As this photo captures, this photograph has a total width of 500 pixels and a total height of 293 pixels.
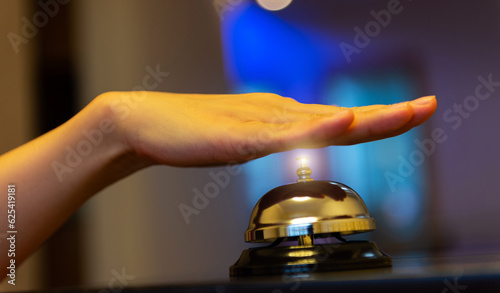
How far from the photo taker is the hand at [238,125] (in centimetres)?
54

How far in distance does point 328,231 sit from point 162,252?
1293 mm

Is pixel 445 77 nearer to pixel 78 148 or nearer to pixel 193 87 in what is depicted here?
pixel 193 87

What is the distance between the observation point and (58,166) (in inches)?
27.3

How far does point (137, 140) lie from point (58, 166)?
0.43 feet

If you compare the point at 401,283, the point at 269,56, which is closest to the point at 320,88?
the point at 269,56

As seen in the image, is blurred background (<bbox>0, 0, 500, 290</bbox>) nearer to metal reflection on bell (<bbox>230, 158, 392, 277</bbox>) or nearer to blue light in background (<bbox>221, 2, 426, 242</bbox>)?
blue light in background (<bbox>221, 2, 426, 242</bbox>)

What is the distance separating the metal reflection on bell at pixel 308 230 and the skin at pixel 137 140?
7 centimetres

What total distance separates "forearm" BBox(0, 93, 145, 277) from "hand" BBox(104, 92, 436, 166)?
0.03 meters

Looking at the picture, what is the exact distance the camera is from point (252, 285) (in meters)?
0.41

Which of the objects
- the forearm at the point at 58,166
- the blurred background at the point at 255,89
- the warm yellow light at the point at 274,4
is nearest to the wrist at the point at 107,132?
the forearm at the point at 58,166

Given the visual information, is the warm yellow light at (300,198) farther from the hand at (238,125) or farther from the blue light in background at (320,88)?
the blue light in background at (320,88)

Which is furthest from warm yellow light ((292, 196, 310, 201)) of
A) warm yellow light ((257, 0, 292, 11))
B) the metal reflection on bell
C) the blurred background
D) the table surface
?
warm yellow light ((257, 0, 292, 11))

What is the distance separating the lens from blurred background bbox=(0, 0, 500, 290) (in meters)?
1.53

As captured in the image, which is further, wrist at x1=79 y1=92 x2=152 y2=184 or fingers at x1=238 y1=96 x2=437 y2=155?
wrist at x1=79 y1=92 x2=152 y2=184
